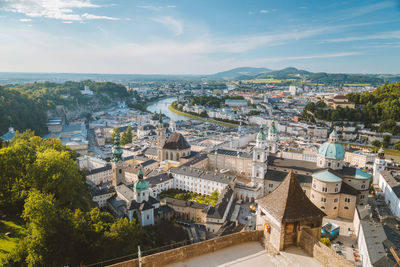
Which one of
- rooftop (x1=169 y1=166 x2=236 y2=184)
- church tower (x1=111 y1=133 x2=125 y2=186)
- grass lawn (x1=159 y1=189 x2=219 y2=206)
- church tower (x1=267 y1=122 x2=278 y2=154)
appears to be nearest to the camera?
church tower (x1=111 y1=133 x2=125 y2=186)

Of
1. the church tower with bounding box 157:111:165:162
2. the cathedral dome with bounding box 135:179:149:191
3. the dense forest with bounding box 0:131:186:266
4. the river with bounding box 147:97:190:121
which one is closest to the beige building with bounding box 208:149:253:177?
the church tower with bounding box 157:111:165:162

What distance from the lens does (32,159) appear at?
18734 millimetres

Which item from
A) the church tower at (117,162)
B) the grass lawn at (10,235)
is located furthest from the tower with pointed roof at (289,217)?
the church tower at (117,162)

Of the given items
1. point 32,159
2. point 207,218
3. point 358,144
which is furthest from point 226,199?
point 358,144

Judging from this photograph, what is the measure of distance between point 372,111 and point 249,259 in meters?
72.4

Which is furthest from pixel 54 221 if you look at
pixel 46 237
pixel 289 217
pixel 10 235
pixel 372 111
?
pixel 372 111

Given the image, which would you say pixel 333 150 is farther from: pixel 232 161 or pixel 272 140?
pixel 232 161

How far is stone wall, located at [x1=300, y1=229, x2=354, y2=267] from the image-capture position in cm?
725

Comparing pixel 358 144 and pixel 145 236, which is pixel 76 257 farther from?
pixel 358 144

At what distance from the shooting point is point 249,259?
838 centimetres

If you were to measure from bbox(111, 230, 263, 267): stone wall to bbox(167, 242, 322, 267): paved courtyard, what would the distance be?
0.46 ft

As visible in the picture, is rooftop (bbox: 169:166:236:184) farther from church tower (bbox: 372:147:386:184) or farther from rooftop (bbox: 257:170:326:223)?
rooftop (bbox: 257:170:326:223)

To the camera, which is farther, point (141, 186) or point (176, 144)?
point (176, 144)

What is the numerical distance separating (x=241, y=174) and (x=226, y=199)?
1308cm
